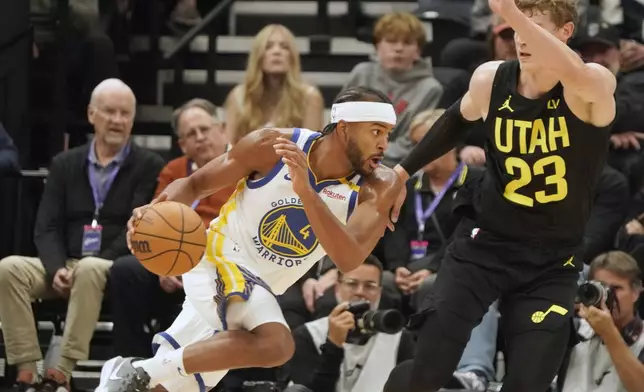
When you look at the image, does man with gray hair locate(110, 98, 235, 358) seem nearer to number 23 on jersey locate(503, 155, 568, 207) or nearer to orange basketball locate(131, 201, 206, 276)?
orange basketball locate(131, 201, 206, 276)

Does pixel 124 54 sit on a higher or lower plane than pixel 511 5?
lower

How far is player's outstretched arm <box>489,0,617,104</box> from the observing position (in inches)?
199

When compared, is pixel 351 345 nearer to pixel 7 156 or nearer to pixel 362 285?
pixel 362 285

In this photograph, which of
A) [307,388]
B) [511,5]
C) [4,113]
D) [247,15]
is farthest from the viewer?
[247,15]

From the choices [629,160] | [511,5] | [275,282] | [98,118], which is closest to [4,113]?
[98,118]

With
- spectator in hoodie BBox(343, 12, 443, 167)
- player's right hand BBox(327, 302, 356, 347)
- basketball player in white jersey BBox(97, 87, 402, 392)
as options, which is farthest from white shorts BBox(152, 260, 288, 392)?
spectator in hoodie BBox(343, 12, 443, 167)

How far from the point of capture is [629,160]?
8523 millimetres

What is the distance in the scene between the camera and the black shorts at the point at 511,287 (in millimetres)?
5500

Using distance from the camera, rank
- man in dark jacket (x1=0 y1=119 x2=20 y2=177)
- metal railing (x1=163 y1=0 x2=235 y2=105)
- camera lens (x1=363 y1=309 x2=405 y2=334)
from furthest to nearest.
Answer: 1. metal railing (x1=163 y1=0 x2=235 y2=105)
2. man in dark jacket (x1=0 y1=119 x2=20 y2=177)
3. camera lens (x1=363 y1=309 x2=405 y2=334)

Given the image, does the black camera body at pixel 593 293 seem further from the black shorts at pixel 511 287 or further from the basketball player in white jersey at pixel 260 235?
the basketball player in white jersey at pixel 260 235

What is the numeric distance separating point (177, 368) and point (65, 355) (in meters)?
2.15

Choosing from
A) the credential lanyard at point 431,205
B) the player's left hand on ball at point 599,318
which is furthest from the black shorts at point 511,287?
the credential lanyard at point 431,205

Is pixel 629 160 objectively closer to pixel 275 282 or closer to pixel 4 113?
pixel 275 282

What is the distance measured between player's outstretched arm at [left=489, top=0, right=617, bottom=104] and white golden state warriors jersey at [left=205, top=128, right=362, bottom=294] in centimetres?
111
